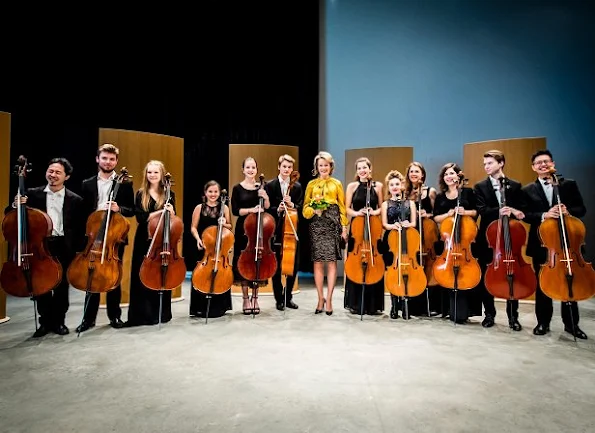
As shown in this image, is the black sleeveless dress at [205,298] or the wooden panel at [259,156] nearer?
the black sleeveless dress at [205,298]

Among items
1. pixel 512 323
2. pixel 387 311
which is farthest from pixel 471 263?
pixel 387 311

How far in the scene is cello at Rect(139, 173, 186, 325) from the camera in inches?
142

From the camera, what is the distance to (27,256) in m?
3.24

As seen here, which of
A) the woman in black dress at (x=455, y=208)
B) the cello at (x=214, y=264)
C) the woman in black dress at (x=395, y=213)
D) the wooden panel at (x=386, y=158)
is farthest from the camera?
the wooden panel at (x=386, y=158)

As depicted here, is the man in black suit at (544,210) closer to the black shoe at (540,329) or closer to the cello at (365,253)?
the black shoe at (540,329)

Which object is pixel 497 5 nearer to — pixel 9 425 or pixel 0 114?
pixel 0 114

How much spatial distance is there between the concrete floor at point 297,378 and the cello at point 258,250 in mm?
447

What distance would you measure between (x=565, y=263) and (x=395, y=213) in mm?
1422

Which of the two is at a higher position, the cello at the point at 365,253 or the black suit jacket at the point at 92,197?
the black suit jacket at the point at 92,197

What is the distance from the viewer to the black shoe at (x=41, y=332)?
3.56 m

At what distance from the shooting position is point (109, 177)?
381 centimetres

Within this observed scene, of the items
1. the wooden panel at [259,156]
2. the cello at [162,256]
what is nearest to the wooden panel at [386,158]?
the wooden panel at [259,156]

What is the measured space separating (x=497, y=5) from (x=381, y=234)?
4.36 metres

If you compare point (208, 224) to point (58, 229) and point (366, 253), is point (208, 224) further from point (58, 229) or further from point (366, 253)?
point (366, 253)
